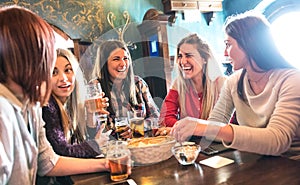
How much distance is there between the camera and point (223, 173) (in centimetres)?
91

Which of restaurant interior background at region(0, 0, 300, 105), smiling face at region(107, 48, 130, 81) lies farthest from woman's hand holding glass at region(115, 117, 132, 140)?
restaurant interior background at region(0, 0, 300, 105)

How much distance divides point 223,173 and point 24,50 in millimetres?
724

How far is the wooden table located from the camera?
0.84m

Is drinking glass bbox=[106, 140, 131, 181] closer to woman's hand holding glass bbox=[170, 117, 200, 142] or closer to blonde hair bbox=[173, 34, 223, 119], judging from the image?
woman's hand holding glass bbox=[170, 117, 200, 142]

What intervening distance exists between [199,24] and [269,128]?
2.58m

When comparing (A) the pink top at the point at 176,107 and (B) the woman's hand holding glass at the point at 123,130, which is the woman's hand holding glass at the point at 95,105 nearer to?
(B) the woman's hand holding glass at the point at 123,130

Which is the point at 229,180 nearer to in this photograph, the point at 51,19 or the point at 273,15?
the point at 51,19

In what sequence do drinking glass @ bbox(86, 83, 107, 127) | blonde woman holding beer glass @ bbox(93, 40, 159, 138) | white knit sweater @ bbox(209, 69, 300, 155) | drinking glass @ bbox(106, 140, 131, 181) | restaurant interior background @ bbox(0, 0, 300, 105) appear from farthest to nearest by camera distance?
1. restaurant interior background @ bbox(0, 0, 300, 105)
2. blonde woman holding beer glass @ bbox(93, 40, 159, 138)
3. drinking glass @ bbox(86, 83, 107, 127)
4. white knit sweater @ bbox(209, 69, 300, 155)
5. drinking glass @ bbox(106, 140, 131, 181)

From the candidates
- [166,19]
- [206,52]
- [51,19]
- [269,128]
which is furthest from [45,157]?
[166,19]

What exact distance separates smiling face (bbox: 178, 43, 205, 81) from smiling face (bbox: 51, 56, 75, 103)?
777 mm

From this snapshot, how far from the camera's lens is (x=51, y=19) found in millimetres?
2611

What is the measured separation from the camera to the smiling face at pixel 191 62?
1.97 m

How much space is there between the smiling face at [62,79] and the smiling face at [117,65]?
2.07 ft

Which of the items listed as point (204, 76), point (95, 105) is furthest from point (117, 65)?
point (95, 105)
